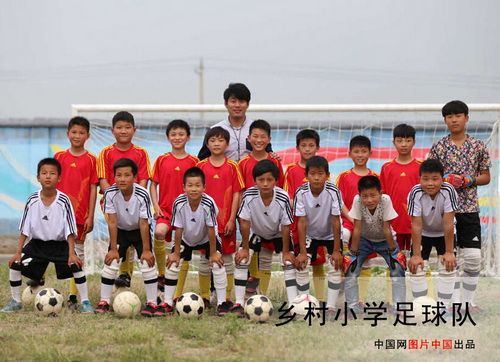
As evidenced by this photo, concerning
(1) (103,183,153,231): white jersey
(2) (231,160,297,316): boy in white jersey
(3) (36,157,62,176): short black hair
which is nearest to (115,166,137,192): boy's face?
(1) (103,183,153,231): white jersey

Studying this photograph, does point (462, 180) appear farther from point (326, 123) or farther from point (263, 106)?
point (326, 123)

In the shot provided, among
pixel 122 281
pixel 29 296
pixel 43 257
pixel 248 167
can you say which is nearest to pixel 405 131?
pixel 248 167

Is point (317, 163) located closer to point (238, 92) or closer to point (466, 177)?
point (238, 92)

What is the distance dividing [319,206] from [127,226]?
162cm

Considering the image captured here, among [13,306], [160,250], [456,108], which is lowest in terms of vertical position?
[13,306]

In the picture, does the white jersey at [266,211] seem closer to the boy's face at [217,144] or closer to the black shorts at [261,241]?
the black shorts at [261,241]

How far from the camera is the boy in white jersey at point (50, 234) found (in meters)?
5.30

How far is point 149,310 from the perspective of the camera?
5.18m

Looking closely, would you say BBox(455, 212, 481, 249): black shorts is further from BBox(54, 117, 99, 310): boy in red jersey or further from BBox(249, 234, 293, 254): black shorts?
BBox(54, 117, 99, 310): boy in red jersey

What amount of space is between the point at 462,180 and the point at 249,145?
1845 mm

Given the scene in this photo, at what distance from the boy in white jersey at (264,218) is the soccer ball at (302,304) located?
0.24 metres

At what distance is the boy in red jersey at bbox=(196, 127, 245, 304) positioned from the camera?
5438 millimetres

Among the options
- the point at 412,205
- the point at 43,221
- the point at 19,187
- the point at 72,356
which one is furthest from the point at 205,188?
the point at 19,187

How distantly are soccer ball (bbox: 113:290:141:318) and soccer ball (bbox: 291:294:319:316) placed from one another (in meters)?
1.26
